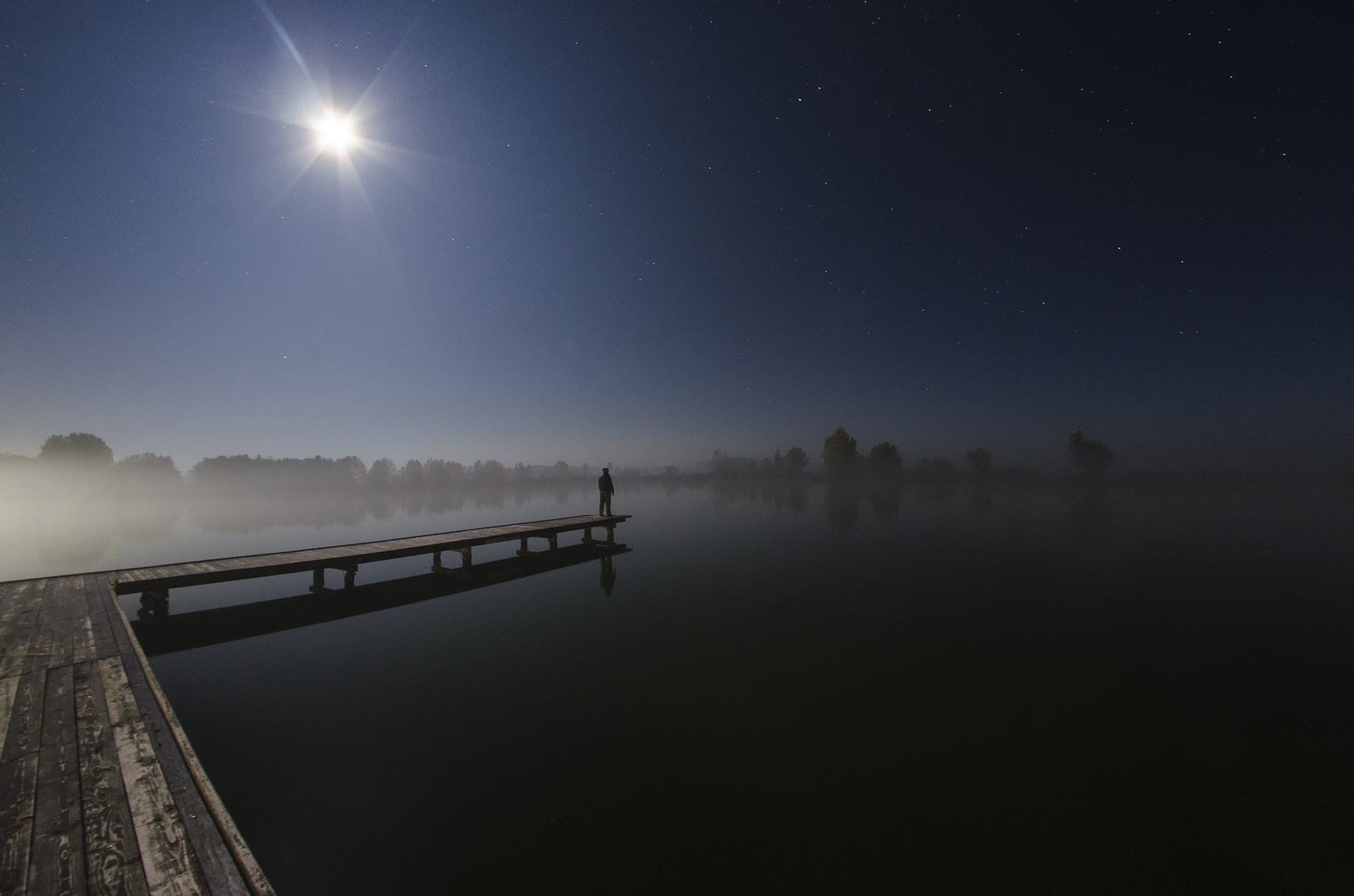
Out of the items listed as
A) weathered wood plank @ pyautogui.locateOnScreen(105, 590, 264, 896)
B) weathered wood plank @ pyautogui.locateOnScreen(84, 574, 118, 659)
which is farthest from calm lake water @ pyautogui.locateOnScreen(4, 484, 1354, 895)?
weathered wood plank @ pyautogui.locateOnScreen(84, 574, 118, 659)

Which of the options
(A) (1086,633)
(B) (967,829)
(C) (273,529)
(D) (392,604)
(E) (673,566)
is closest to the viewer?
(B) (967,829)

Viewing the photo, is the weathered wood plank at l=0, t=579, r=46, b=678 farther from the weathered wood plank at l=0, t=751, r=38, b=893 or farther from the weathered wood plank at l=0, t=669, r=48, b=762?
the weathered wood plank at l=0, t=751, r=38, b=893

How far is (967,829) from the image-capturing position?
4.67 metres

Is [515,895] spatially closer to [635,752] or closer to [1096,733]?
[635,752]

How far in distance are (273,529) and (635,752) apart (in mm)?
42373

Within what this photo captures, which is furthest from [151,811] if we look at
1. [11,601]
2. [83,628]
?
[11,601]

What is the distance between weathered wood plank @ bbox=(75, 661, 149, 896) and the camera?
2547 millimetres

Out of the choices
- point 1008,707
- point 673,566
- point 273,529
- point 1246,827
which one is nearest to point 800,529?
point 673,566

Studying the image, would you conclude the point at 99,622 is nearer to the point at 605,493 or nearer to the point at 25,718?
the point at 25,718

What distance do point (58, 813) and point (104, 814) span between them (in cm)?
32

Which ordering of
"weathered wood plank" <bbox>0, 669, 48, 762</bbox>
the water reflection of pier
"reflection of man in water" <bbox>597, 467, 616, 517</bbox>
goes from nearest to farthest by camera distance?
"weathered wood plank" <bbox>0, 669, 48, 762</bbox>
the water reflection of pier
"reflection of man in water" <bbox>597, 467, 616, 517</bbox>

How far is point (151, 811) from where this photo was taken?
122 inches

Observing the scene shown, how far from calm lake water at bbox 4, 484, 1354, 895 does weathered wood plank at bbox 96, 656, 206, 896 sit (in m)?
1.49

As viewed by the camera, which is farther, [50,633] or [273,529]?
[273,529]
